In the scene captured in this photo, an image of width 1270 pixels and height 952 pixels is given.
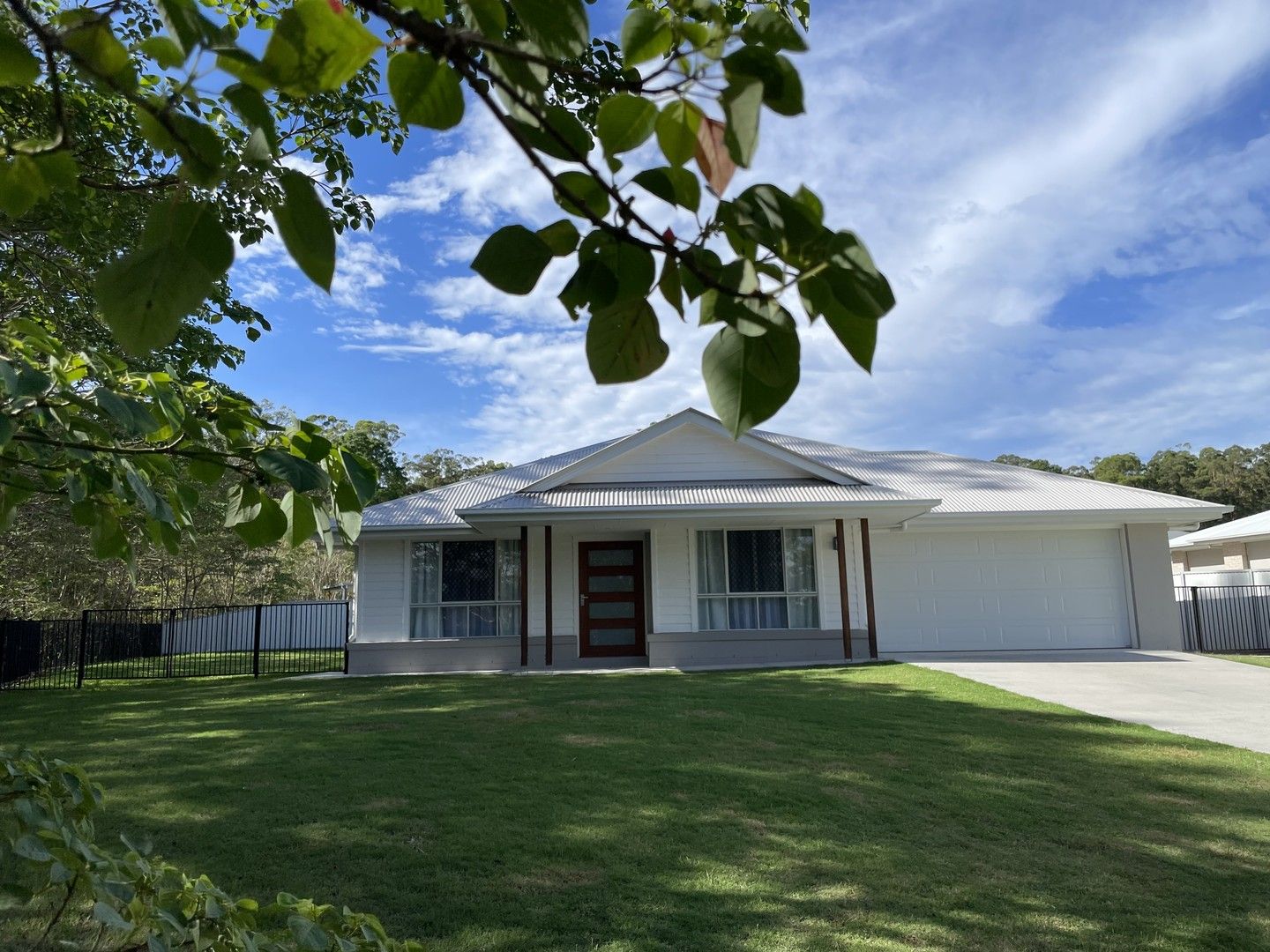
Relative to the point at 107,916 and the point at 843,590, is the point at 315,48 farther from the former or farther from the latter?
the point at 843,590

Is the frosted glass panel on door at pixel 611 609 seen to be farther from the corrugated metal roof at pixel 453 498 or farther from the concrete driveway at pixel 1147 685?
the concrete driveway at pixel 1147 685

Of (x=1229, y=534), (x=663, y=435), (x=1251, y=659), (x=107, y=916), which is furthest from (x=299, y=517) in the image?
(x=1229, y=534)

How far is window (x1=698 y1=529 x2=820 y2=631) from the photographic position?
568 inches

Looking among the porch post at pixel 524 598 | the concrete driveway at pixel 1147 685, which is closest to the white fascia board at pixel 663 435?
the porch post at pixel 524 598

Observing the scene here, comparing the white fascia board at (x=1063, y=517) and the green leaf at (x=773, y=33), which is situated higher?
the white fascia board at (x=1063, y=517)

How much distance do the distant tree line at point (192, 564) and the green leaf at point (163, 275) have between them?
10406 mm

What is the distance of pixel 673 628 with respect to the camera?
563 inches

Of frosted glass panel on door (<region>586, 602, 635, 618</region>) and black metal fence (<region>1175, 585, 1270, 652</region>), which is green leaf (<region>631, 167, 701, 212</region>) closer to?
frosted glass panel on door (<region>586, 602, 635, 618</region>)

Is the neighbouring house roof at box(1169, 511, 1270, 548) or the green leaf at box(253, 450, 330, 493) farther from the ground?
the neighbouring house roof at box(1169, 511, 1270, 548)

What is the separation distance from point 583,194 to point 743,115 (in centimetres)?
22

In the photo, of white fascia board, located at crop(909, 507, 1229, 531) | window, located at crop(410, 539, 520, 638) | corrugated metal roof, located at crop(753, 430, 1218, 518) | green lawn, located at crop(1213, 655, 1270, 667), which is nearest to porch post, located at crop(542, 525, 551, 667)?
window, located at crop(410, 539, 520, 638)

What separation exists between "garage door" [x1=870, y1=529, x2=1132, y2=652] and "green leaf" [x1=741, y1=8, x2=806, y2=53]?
50.2ft

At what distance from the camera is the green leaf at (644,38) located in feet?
2.40

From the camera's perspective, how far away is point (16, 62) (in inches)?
29.5
